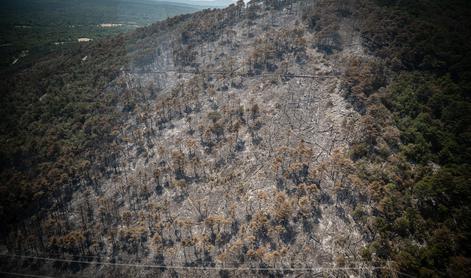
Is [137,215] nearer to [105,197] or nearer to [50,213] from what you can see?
[105,197]

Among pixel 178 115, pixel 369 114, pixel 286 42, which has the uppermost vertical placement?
pixel 286 42

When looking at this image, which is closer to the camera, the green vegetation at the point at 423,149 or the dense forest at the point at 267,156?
the green vegetation at the point at 423,149

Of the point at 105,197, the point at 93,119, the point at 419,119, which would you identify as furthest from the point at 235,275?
the point at 93,119

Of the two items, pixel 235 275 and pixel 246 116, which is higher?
pixel 246 116

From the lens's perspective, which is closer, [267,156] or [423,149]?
[423,149]

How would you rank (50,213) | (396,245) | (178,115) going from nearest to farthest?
(396,245) < (50,213) < (178,115)

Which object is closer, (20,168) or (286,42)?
(20,168)

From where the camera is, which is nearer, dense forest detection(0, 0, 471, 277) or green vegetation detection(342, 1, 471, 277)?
green vegetation detection(342, 1, 471, 277)

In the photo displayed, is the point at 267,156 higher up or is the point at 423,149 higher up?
the point at 423,149
